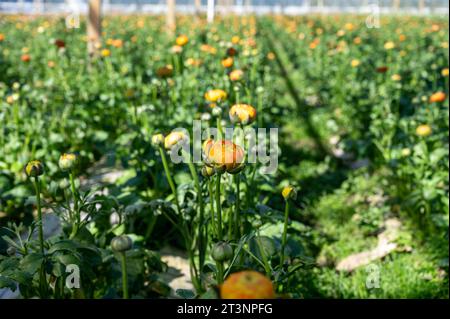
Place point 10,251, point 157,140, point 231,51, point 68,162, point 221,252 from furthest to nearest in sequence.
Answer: point 231,51 < point 157,140 < point 68,162 < point 10,251 < point 221,252

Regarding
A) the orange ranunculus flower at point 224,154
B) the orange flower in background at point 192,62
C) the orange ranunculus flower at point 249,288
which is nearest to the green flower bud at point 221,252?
the orange ranunculus flower at point 224,154

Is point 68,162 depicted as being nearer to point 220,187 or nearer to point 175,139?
point 175,139

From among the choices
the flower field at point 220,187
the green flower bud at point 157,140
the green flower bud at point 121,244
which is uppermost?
the green flower bud at point 157,140

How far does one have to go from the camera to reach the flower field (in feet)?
4.78

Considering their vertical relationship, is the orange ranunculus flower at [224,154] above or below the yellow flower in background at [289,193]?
above

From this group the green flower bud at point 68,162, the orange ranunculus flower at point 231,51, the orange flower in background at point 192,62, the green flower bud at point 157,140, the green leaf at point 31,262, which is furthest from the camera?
the orange flower in background at point 192,62

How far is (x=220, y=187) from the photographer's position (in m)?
1.96

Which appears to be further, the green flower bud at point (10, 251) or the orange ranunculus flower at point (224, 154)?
the green flower bud at point (10, 251)

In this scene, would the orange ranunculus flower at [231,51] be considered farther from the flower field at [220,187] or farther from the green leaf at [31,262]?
the green leaf at [31,262]

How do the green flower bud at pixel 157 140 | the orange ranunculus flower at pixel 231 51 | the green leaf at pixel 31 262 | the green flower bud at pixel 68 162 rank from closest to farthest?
the green leaf at pixel 31 262 < the green flower bud at pixel 68 162 < the green flower bud at pixel 157 140 < the orange ranunculus flower at pixel 231 51

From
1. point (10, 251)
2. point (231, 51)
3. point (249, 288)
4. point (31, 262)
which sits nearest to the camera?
point (249, 288)

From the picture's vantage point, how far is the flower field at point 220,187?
1457 mm

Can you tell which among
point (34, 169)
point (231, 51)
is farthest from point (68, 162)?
point (231, 51)
